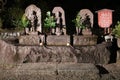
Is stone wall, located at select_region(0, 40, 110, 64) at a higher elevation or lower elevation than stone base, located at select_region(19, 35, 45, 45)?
lower

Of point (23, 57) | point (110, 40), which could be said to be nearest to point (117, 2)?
point (110, 40)

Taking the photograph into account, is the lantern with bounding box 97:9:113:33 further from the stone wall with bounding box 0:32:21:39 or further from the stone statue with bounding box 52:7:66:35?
the stone wall with bounding box 0:32:21:39

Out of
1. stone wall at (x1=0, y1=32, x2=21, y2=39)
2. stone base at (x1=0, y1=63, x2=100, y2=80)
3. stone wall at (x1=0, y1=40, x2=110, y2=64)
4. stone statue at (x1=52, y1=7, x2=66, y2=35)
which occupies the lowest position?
stone base at (x1=0, y1=63, x2=100, y2=80)

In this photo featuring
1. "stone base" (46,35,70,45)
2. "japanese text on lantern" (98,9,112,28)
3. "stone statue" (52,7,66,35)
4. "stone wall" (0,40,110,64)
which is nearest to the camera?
"stone wall" (0,40,110,64)

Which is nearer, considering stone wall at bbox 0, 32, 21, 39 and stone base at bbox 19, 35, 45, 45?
stone base at bbox 19, 35, 45, 45

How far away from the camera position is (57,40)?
10.2m

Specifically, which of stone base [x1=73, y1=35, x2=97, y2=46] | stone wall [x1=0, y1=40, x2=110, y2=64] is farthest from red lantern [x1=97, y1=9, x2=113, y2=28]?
stone wall [x1=0, y1=40, x2=110, y2=64]

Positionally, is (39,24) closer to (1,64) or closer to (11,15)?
(1,64)

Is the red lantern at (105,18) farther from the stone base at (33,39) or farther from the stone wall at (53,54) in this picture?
the stone base at (33,39)

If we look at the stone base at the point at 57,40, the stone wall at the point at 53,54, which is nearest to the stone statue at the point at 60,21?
the stone base at the point at 57,40

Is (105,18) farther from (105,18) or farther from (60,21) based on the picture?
(60,21)

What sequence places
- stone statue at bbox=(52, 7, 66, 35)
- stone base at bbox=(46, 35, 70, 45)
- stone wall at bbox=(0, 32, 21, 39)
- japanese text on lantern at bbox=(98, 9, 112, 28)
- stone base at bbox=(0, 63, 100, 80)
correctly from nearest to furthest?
stone base at bbox=(0, 63, 100, 80) → stone base at bbox=(46, 35, 70, 45) → stone statue at bbox=(52, 7, 66, 35) → japanese text on lantern at bbox=(98, 9, 112, 28) → stone wall at bbox=(0, 32, 21, 39)

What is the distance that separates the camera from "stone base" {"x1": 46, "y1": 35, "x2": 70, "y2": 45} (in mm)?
10180

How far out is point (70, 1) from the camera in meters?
15.8
